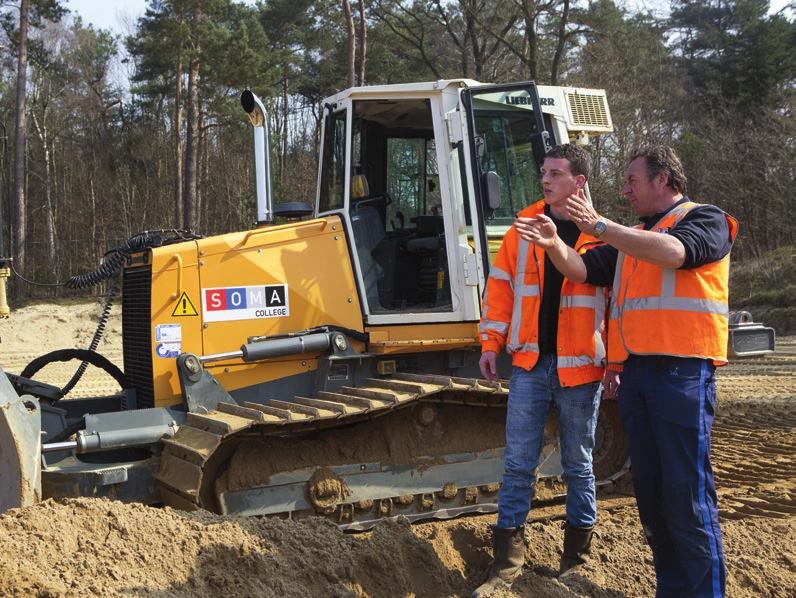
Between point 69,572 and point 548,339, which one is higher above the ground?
point 548,339

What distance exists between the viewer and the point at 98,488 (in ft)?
15.1

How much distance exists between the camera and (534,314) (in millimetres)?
4066

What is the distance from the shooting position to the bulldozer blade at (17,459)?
4000 millimetres

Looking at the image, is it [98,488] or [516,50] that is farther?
[516,50]

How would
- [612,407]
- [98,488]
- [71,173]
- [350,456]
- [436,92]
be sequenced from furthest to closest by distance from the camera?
[71,173] → [612,407] → [436,92] → [350,456] → [98,488]

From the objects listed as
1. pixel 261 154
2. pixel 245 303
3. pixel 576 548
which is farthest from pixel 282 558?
pixel 261 154

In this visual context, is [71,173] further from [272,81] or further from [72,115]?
[272,81]

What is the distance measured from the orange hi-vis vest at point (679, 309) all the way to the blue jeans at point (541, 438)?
51 centimetres

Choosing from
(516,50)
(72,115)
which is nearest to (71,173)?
(72,115)

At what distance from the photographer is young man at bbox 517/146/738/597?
341 centimetres

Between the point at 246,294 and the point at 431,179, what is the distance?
1597mm

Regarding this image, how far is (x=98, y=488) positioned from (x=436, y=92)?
10.5ft

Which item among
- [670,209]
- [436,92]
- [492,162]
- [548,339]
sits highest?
[436,92]

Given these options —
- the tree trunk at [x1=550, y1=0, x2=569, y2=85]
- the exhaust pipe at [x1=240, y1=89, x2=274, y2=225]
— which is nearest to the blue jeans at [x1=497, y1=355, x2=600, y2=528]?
the exhaust pipe at [x1=240, y1=89, x2=274, y2=225]
